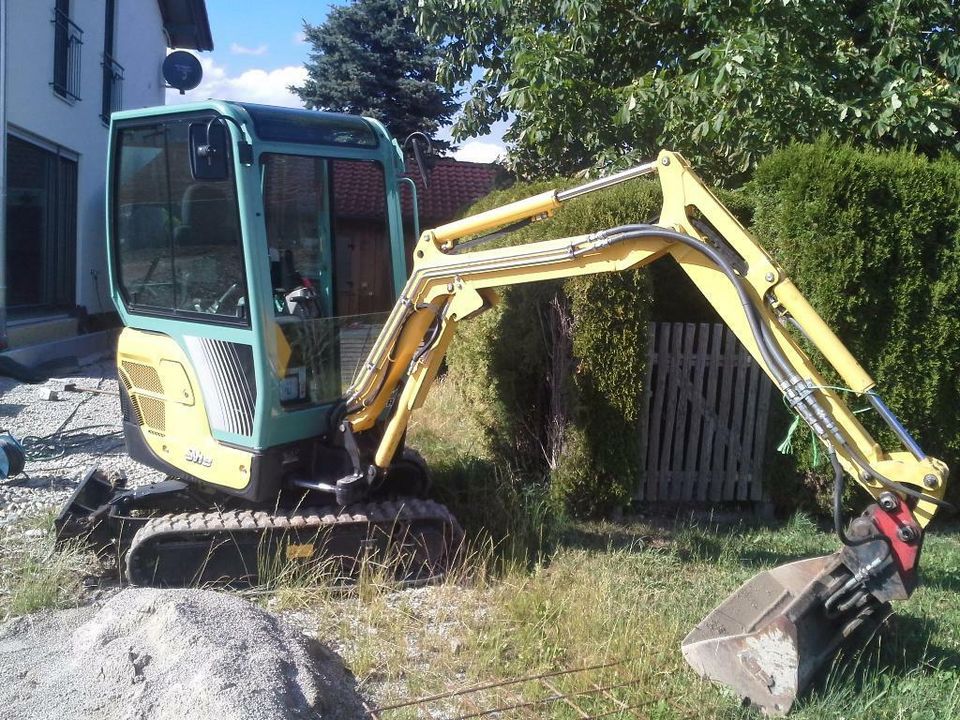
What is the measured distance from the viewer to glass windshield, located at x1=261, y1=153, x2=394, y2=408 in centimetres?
529

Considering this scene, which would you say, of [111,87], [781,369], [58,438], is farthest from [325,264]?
[111,87]

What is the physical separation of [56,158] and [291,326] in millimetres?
9602

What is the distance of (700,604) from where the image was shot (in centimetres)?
527

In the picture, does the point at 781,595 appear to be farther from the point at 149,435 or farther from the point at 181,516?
the point at 149,435

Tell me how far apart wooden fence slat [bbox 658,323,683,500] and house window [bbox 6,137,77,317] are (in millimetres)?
8679

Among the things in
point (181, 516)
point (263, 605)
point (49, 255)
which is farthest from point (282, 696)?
point (49, 255)

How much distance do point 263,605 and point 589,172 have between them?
19.0 feet

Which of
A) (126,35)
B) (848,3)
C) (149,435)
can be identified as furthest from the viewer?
(126,35)

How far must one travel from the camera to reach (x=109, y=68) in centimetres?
1537

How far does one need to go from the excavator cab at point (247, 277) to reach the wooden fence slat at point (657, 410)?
2278mm

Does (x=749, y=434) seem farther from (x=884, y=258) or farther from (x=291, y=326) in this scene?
(x=291, y=326)

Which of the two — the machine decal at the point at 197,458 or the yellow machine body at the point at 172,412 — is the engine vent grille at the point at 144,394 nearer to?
the yellow machine body at the point at 172,412

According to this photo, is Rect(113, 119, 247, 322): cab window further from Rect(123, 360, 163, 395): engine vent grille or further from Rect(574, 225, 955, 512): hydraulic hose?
Rect(574, 225, 955, 512): hydraulic hose

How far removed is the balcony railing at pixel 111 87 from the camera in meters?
15.2
